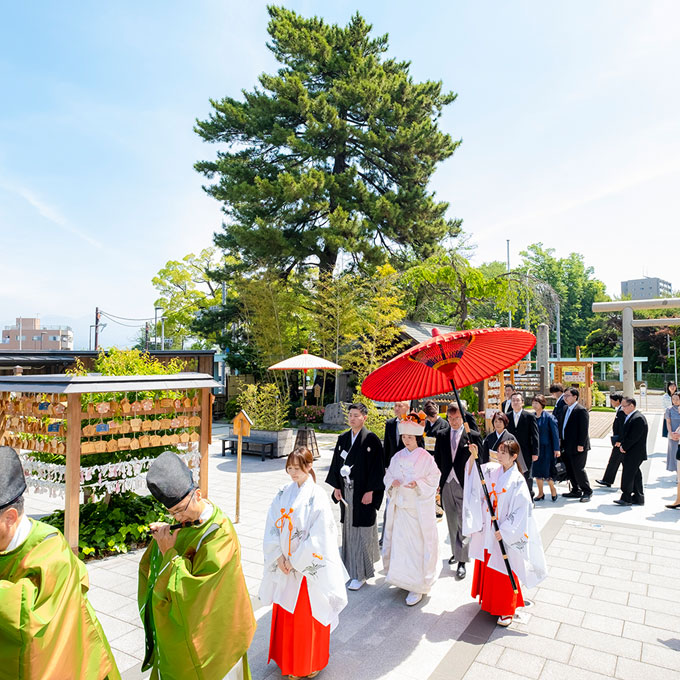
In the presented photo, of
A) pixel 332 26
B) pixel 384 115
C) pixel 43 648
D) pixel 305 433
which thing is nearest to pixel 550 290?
pixel 384 115

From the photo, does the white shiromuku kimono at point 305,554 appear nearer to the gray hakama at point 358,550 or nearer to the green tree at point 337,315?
the gray hakama at point 358,550

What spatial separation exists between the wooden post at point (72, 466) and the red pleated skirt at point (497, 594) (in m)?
4.06

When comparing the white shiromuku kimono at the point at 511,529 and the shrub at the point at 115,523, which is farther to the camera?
the shrub at the point at 115,523

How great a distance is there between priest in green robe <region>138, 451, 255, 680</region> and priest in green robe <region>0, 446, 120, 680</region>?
0.28 m

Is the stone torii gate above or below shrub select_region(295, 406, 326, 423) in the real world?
above

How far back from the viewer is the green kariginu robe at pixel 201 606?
213 centimetres

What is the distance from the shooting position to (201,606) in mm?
2148

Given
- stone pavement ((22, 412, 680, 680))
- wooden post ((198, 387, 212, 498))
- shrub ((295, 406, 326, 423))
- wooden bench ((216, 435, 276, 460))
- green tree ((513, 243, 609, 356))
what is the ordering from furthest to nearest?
green tree ((513, 243, 609, 356)) < shrub ((295, 406, 326, 423)) < wooden bench ((216, 435, 276, 460)) < wooden post ((198, 387, 212, 498)) < stone pavement ((22, 412, 680, 680))

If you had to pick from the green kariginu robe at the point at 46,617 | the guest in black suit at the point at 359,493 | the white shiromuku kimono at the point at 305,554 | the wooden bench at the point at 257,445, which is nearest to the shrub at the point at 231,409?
the wooden bench at the point at 257,445

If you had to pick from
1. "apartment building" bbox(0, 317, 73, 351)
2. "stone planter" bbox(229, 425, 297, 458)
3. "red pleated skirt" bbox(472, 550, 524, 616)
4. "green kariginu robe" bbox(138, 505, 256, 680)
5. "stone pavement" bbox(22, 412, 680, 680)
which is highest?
"apartment building" bbox(0, 317, 73, 351)

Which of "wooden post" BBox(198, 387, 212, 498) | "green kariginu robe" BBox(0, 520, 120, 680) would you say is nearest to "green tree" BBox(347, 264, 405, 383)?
"wooden post" BBox(198, 387, 212, 498)

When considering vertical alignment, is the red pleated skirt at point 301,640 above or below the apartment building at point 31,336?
below

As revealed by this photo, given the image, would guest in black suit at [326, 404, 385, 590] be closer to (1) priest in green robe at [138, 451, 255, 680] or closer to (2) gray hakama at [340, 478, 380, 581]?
(2) gray hakama at [340, 478, 380, 581]

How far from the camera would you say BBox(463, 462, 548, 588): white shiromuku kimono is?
13.2 ft
